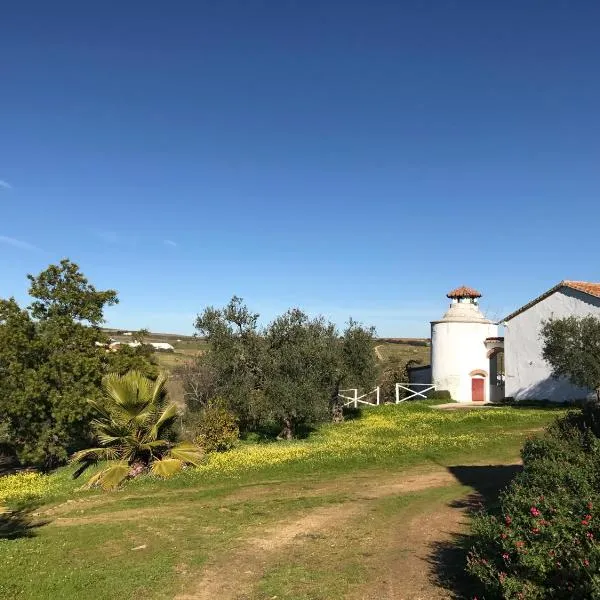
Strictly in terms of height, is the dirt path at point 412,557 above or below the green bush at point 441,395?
below

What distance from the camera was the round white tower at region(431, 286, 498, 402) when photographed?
36969mm

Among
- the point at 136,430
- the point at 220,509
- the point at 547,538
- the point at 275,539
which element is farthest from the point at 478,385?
the point at 547,538

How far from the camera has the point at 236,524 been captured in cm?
1112

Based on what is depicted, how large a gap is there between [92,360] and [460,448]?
541 inches

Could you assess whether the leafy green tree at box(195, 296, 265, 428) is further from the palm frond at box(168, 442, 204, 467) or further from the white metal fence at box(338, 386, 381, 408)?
the white metal fence at box(338, 386, 381, 408)

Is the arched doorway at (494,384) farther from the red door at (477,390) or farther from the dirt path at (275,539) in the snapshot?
the dirt path at (275,539)

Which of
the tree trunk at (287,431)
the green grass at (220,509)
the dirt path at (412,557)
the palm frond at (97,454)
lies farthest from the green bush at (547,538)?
the tree trunk at (287,431)

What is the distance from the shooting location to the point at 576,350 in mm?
25141

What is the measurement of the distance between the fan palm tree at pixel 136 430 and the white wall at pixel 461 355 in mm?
22940

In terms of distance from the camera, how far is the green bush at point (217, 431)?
781 inches

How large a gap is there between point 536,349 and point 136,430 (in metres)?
25.2

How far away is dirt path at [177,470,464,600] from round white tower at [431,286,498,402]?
23.1 metres

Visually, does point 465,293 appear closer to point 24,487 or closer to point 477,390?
point 477,390

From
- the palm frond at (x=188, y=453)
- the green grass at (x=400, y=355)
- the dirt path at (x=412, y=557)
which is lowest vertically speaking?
the dirt path at (x=412, y=557)
